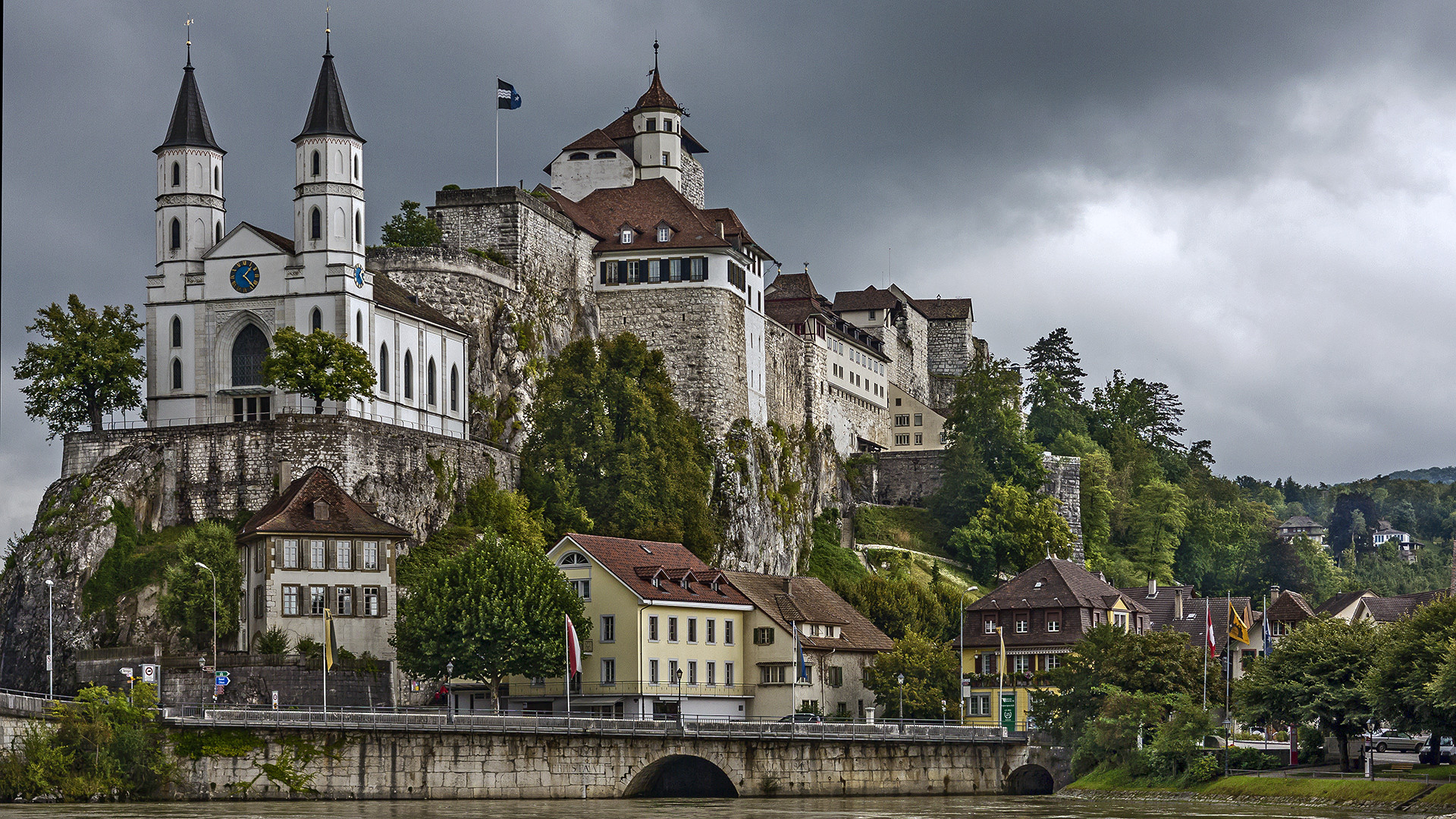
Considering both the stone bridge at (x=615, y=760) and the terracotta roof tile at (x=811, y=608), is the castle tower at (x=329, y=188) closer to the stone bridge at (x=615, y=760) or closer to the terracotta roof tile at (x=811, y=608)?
the terracotta roof tile at (x=811, y=608)

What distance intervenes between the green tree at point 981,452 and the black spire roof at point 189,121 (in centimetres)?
5977

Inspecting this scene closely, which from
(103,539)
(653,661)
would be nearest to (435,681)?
(653,661)

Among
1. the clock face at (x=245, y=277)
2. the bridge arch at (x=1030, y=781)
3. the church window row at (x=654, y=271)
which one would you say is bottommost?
the bridge arch at (x=1030, y=781)

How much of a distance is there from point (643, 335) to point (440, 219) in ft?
43.5

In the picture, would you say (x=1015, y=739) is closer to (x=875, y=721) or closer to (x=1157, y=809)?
(x=875, y=721)

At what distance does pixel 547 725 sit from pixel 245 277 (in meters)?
31.3

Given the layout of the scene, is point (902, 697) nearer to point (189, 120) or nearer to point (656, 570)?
point (656, 570)

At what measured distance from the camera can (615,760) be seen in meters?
66.6

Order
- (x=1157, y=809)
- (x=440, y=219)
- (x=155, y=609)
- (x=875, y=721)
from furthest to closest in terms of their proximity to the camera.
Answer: (x=440, y=219), (x=875, y=721), (x=155, y=609), (x=1157, y=809)

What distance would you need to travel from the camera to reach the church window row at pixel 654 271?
10894cm

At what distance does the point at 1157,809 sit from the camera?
209 ft

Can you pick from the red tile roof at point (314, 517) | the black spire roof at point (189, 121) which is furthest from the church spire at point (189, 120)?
the red tile roof at point (314, 517)

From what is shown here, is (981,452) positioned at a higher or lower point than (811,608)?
higher

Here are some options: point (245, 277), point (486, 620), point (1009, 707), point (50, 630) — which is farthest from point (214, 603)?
point (1009, 707)
